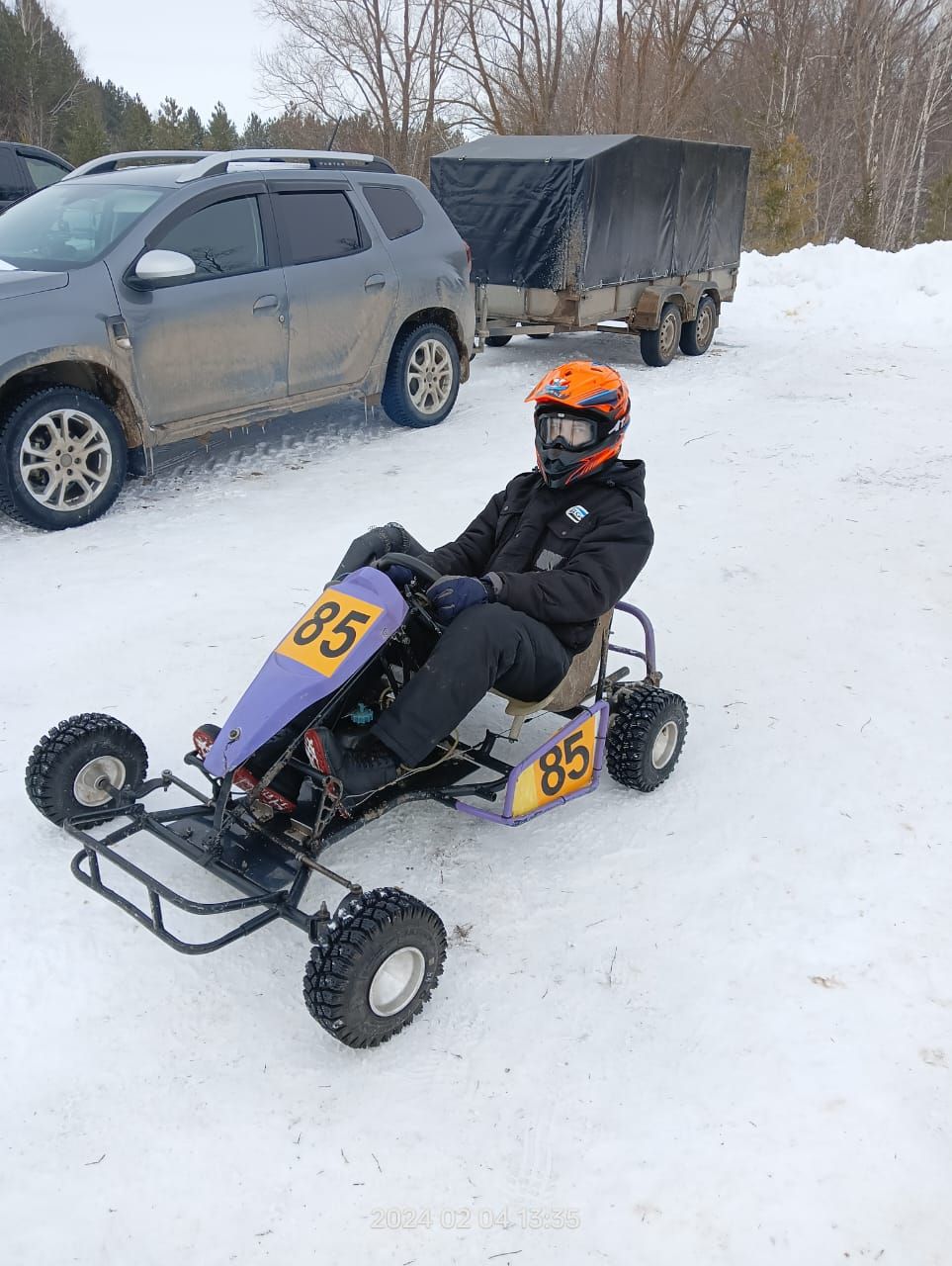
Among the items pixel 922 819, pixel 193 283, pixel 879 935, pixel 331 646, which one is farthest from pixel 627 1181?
pixel 193 283

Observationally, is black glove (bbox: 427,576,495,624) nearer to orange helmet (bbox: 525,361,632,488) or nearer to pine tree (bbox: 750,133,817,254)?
orange helmet (bbox: 525,361,632,488)

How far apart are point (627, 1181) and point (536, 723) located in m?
2.21

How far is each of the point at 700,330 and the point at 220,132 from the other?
35.5 meters

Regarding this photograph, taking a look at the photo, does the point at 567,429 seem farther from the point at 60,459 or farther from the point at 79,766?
the point at 60,459

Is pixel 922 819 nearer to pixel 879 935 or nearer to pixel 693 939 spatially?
pixel 879 935

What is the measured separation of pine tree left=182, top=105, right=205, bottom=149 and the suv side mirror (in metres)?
34.7

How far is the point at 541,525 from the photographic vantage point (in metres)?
4.02

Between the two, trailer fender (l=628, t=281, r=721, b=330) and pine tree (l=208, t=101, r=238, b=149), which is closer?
trailer fender (l=628, t=281, r=721, b=330)

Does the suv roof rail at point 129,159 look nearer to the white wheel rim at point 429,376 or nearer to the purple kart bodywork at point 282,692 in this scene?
the white wheel rim at point 429,376

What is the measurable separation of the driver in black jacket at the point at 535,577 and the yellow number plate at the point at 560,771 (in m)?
0.21

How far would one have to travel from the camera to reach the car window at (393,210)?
26.4 ft

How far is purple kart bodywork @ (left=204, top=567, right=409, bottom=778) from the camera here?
3146mm

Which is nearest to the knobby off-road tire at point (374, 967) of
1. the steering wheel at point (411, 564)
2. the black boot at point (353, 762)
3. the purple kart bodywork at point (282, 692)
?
the black boot at point (353, 762)

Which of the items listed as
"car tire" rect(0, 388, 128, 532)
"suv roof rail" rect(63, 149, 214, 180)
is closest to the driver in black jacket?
"car tire" rect(0, 388, 128, 532)
